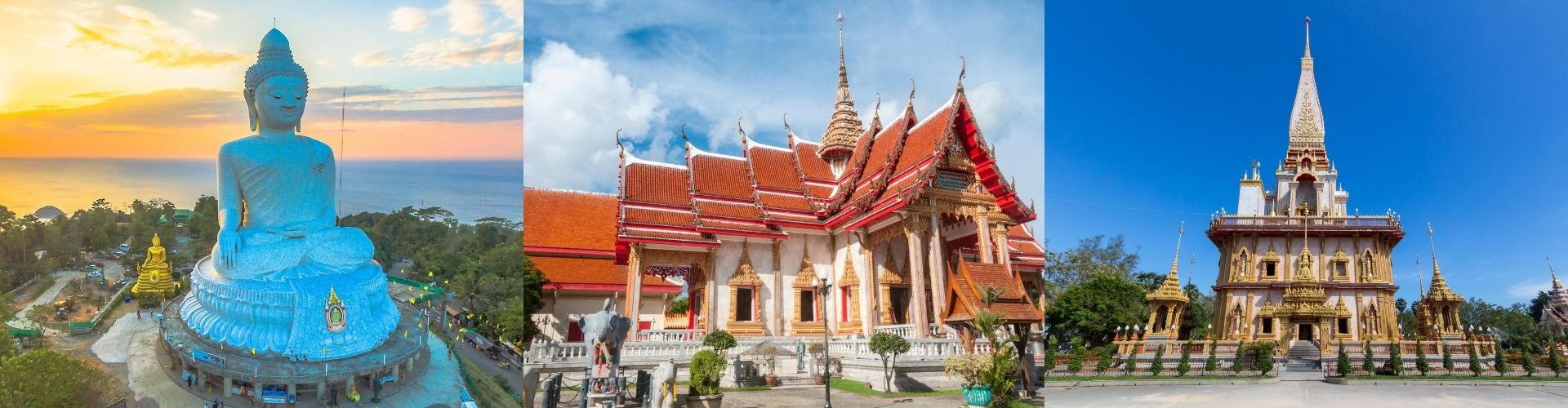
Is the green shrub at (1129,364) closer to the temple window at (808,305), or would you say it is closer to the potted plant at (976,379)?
the temple window at (808,305)

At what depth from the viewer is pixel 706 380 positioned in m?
7.27

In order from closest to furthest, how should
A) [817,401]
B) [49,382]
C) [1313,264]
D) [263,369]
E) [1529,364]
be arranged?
[49,382], [263,369], [817,401], [1529,364], [1313,264]

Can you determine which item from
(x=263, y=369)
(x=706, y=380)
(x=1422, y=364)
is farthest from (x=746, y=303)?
(x=1422, y=364)

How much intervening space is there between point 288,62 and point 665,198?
6077mm

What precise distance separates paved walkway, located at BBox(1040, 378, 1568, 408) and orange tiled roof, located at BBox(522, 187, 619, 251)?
6821 mm

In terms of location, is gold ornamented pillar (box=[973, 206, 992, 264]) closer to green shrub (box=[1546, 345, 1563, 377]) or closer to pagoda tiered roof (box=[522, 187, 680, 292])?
pagoda tiered roof (box=[522, 187, 680, 292])

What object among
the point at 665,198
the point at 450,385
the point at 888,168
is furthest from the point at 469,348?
the point at 888,168

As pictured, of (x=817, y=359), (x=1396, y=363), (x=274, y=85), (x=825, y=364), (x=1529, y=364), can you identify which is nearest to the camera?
(x=274, y=85)

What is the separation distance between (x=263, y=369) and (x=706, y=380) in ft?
11.2

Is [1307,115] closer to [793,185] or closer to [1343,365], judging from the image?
[1343,365]

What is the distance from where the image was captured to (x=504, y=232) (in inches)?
447

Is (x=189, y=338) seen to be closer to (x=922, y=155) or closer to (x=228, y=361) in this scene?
(x=228, y=361)

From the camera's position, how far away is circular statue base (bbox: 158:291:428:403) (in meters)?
6.49

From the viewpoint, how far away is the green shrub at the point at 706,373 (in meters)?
7.21
